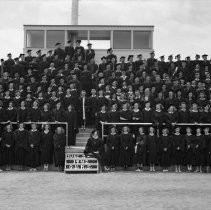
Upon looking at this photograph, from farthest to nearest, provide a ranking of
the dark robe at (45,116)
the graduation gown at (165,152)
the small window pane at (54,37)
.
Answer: the small window pane at (54,37)
the dark robe at (45,116)
the graduation gown at (165,152)

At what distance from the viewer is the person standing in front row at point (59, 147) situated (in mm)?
15820

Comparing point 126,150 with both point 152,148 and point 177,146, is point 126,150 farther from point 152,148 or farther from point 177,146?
point 177,146

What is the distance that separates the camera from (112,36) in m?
26.0

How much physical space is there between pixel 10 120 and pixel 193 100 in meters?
6.98

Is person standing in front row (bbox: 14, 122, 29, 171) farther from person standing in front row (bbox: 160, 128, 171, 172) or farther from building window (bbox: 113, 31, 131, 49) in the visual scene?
building window (bbox: 113, 31, 131, 49)

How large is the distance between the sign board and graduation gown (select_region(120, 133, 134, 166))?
1022 mm

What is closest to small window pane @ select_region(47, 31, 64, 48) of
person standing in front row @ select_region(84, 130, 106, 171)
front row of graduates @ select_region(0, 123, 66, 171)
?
front row of graduates @ select_region(0, 123, 66, 171)

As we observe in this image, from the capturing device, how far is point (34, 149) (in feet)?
53.6

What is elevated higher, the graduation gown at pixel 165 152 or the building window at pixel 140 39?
the building window at pixel 140 39

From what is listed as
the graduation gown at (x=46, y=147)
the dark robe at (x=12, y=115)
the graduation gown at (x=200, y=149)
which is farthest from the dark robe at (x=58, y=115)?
the graduation gown at (x=200, y=149)

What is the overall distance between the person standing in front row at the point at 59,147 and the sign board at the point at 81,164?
252 millimetres

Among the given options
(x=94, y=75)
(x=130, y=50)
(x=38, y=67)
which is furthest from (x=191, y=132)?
(x=130, y=50)

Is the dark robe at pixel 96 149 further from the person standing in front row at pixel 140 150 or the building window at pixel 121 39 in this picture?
the building window at pixel 121 39

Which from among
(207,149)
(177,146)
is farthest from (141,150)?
(207,149)
